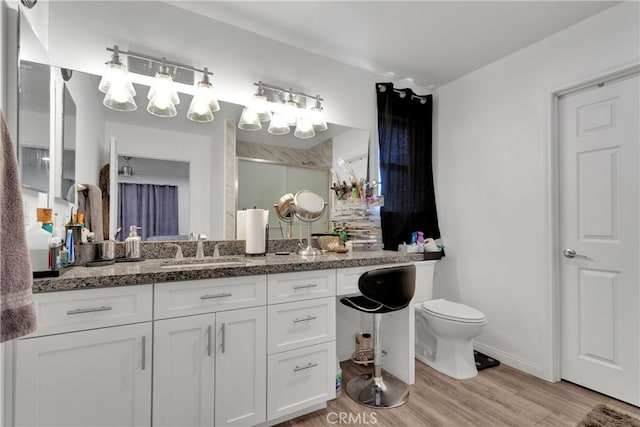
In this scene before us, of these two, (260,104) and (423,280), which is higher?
(260,104)

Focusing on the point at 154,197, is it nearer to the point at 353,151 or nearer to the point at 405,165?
the point at 353,151

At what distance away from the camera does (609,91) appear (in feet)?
6.49

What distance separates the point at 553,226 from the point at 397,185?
1.21 m

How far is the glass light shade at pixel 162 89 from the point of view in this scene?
6.01ft

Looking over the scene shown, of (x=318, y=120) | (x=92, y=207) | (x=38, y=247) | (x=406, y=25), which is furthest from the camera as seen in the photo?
(x=318, y=120)

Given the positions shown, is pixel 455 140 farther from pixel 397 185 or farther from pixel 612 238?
pixel 612 238

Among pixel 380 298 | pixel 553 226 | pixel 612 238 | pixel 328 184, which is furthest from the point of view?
pixel 328 184

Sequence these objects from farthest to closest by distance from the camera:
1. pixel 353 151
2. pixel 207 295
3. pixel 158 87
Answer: pixel 353 151, pixel 158 87, pixel 207 295

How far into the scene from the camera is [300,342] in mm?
1665

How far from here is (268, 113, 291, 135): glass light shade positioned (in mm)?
2312

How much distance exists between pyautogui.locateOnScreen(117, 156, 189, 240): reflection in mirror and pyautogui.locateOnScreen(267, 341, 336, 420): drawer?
3.36ft

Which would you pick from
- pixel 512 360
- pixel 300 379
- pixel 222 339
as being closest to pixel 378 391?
pixel 300 379

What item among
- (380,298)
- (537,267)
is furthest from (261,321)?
(537,267)

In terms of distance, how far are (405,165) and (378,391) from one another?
6.24 ft
